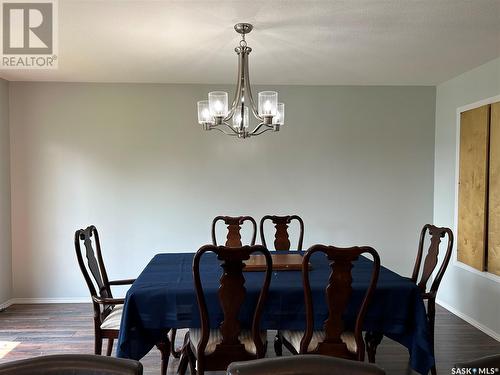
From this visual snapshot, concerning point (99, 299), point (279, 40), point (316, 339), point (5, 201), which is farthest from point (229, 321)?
point (5, 201)

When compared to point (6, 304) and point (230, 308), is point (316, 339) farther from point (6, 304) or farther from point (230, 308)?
point (6, 304)

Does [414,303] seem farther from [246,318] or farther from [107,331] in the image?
[107,331]

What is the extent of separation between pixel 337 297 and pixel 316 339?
0.33 metres

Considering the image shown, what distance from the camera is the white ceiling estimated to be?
214 cm

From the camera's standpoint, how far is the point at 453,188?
144 inches

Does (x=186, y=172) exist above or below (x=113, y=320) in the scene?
above

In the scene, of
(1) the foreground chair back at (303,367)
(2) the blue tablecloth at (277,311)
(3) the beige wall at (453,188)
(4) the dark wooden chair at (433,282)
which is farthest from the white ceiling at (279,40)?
(1) the foreground chair back at (303,367)

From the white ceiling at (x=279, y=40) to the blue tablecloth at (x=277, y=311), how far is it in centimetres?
165

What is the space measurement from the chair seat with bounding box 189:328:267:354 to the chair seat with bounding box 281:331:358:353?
170mm

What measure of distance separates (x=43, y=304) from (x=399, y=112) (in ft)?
14.4

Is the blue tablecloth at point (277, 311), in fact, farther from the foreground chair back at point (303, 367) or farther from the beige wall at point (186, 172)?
the beige wall at point (186, 172)

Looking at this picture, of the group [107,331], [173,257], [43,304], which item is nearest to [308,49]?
[173,257]

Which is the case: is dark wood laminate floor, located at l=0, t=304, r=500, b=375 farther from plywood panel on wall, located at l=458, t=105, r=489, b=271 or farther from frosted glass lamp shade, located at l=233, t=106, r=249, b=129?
frosted glass lamp shade, located at l=233, t=106, r=249, b=129

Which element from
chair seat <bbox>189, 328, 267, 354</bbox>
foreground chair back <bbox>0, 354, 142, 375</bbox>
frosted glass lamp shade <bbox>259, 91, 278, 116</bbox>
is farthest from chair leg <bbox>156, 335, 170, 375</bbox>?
frosted glass lamp shade <bbox>259, 91, 278, 116</bbox>
